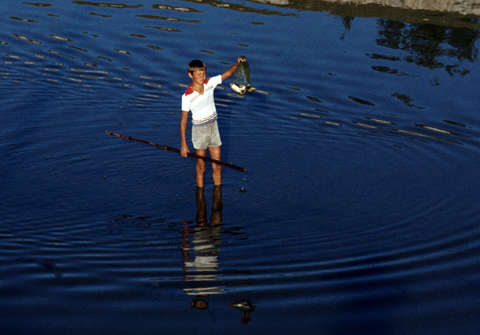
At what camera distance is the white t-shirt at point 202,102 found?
8148 mm

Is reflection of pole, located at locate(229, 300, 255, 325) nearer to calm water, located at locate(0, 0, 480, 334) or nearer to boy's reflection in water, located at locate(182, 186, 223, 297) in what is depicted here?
calm water, located at locate(0, 0, 480, 334)

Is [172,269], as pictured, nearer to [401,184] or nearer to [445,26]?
[401,184]

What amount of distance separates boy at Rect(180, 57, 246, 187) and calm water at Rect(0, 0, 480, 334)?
518 millimetres

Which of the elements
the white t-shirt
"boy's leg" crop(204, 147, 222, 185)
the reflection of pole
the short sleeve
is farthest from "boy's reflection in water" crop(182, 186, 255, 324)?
the short sleeve

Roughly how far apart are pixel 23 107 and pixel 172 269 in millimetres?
6799

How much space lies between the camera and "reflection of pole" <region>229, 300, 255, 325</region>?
578 centimetres

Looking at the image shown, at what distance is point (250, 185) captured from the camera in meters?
9.05

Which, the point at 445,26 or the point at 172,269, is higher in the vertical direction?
the point at 445,26

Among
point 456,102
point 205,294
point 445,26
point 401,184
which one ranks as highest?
point 445,26

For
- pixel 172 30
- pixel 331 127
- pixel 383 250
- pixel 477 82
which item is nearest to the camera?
pixel 383 250

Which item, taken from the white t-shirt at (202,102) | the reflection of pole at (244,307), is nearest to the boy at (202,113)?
the white t-shirt at (202,102)

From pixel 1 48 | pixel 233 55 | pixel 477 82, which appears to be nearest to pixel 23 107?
pixel 1 48

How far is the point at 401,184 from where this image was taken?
9.02m

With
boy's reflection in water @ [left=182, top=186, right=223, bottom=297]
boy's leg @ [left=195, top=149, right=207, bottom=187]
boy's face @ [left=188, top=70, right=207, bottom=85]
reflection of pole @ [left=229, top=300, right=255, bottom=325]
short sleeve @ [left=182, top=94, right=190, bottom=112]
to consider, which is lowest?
reflection of pole @ [left=229, top=300, right=255, bottom=325]
